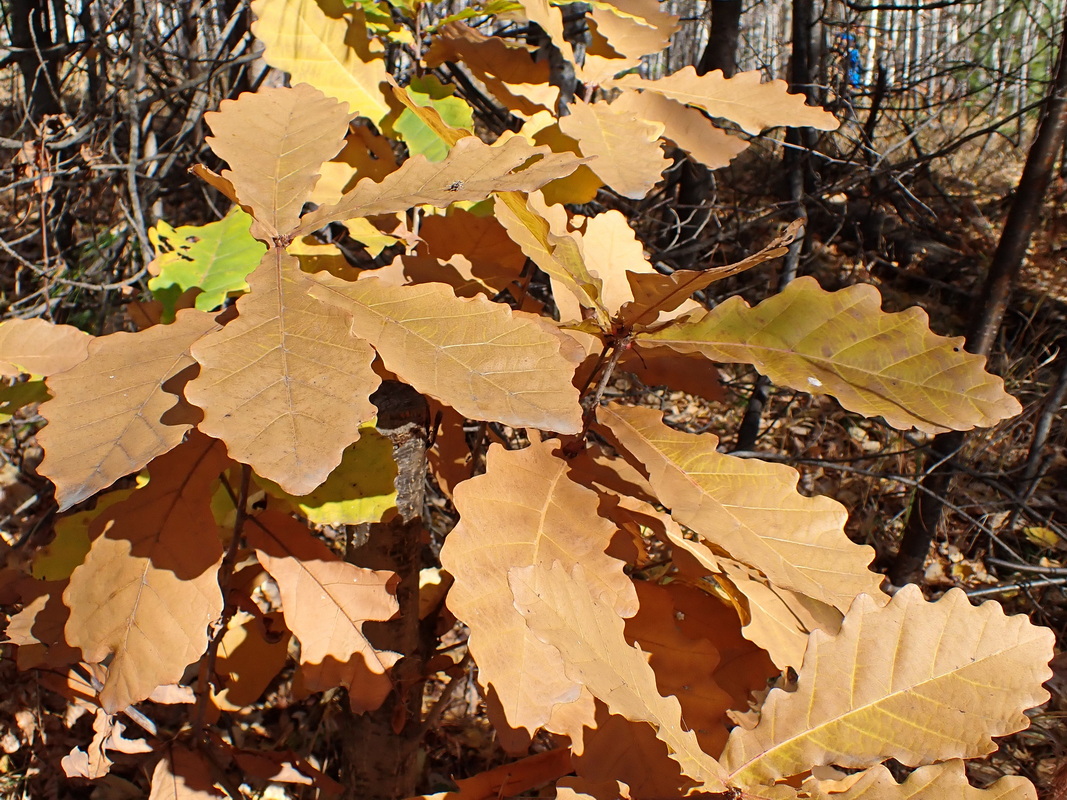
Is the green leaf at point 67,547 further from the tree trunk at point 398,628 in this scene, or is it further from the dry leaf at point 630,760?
the dry leaf at point 630,760

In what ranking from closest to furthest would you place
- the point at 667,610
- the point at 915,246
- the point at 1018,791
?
the point at 1018,791, the point at 667,610, the point at 915,246

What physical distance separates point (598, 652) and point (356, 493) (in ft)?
1.27

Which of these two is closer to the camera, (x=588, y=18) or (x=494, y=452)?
(x=494, y=452)

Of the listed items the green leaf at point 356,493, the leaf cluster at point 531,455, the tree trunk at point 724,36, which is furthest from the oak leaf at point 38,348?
the tree trunk at point 724,36

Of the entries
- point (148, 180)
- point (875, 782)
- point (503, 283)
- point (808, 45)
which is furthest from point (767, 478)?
point (148, 180)

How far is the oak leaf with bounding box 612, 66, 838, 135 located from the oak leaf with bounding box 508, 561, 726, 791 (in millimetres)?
565

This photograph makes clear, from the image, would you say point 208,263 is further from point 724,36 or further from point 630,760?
point 724,36

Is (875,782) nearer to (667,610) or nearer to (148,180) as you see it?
(667,610)

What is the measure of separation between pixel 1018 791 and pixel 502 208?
2.13ft

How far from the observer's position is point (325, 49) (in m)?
0.94

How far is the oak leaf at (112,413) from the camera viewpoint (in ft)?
1.75

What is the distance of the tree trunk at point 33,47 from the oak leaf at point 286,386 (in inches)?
110

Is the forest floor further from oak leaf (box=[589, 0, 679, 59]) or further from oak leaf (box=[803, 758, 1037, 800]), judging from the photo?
oak leaf (box=[803, 758, 1037, 800])

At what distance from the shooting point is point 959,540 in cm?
261
